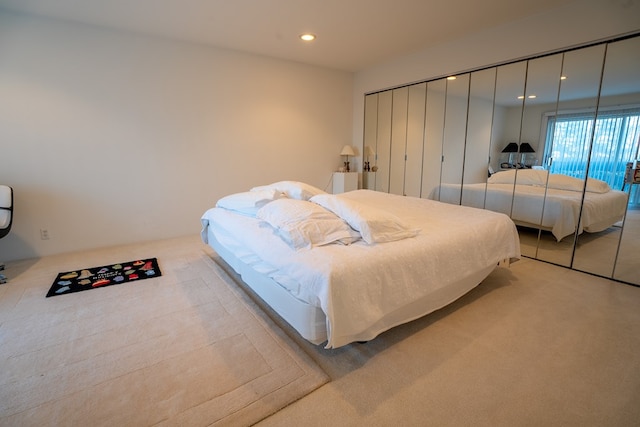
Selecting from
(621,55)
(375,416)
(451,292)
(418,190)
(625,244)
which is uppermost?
(621,55)

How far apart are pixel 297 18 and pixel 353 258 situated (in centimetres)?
262

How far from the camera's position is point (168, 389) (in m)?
1.52

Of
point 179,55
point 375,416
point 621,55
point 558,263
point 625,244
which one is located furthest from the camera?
point 179,55

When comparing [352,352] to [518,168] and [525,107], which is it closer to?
[518,168]

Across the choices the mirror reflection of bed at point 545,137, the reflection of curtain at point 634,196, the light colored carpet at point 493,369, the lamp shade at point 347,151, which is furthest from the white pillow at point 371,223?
the lamp shade at point 347,151

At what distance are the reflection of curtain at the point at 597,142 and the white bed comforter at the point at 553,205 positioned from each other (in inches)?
7.5

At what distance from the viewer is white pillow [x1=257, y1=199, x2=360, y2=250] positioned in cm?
187

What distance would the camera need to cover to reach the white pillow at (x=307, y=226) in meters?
1.87

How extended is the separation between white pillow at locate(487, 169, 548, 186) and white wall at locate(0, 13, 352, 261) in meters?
2.82

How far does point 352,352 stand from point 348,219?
84 cm

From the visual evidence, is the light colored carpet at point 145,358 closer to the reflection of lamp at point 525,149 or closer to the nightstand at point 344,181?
the nightstand at point 344,181

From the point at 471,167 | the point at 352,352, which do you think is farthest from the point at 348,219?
the point at 471,167

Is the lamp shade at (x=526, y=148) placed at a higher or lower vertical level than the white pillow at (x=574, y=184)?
higher

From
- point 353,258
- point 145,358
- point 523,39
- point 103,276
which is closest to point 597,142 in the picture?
point 523,39
